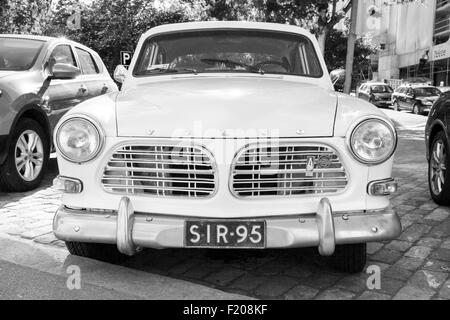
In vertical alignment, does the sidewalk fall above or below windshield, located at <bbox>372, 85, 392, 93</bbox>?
below

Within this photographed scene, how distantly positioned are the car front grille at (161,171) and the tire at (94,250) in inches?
22.0

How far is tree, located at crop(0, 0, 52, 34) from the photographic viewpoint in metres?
15.0

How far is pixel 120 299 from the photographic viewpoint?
2988mm

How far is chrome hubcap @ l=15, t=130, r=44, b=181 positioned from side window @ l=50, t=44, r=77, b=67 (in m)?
1.16

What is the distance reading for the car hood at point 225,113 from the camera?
2.97 meters

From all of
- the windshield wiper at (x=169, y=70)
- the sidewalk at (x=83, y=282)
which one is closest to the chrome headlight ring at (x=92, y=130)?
the sidewalk at (x=83, y=282)

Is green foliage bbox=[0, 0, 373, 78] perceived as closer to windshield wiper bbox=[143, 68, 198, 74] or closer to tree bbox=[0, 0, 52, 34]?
tree bbox=[0, 0, 52, 34]

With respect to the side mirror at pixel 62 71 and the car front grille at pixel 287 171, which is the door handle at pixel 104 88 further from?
the car front grille at pixel 287 171

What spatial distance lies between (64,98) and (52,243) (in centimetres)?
279

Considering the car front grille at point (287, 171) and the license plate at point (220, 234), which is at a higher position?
the car front grille at point (287, 171)

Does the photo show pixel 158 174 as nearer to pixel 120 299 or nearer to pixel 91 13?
pixel 120 299

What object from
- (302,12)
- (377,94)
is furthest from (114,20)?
(377,94)

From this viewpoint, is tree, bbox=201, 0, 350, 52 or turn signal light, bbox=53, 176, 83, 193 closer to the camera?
turn signal light, bbox=53, 176, 83, 193

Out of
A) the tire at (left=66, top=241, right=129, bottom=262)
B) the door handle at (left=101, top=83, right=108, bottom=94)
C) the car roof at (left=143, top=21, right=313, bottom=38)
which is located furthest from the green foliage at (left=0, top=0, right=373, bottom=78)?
the tire at (left=66, top=241, right=129, bottom=262)
